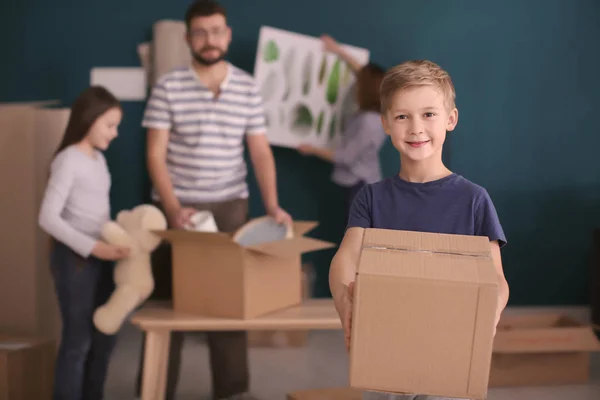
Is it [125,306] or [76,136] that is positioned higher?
[76,136]

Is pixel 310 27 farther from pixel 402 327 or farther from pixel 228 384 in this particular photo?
pixel 402 327

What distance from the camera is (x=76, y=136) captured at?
9.73 feet

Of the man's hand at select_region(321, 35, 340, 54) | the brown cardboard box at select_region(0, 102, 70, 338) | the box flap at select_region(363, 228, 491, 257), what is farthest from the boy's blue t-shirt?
the man's hand at select_region(321, 35, 340, 54)

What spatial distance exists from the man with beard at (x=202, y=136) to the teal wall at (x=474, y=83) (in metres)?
1.45

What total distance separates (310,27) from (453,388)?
3.33 meters

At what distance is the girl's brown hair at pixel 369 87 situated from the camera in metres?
4.20

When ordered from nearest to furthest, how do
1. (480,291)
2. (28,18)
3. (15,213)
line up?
(480,291)
(15,213)
(28,18)

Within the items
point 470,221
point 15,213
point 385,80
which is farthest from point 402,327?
point 15,213

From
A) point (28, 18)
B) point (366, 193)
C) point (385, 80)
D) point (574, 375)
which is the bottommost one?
point (574, 375)

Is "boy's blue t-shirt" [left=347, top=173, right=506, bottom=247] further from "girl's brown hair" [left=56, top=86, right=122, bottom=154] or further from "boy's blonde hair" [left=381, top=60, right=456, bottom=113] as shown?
"girl's brown hair" [left=56, top=86, right=122, bottom=154]

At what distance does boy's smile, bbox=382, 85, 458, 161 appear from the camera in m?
1.76

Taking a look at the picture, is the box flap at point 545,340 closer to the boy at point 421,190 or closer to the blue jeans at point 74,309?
the blue jeans at point 74,309

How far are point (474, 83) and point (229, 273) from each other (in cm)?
240

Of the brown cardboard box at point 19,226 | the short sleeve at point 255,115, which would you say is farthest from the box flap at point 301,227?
the brown cardboard box at point 19,226
